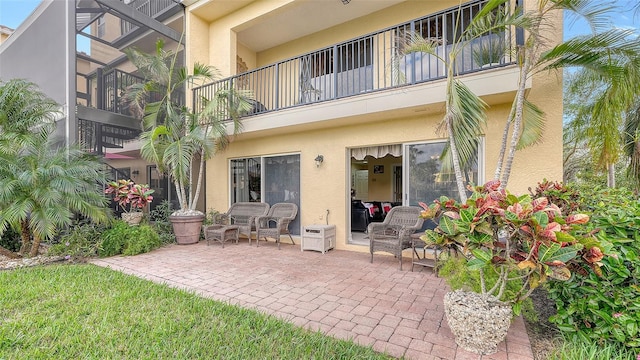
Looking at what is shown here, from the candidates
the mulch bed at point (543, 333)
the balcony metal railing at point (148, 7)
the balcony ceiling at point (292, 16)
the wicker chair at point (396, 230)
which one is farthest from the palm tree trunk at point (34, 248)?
the mulch bed at point (543, 333)

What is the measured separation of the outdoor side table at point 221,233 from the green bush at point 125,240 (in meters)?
1.16

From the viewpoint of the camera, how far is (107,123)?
23.9ft

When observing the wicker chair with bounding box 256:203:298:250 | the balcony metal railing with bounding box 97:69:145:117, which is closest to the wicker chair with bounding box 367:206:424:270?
the wicker chair with bounding box 256:203:298:250

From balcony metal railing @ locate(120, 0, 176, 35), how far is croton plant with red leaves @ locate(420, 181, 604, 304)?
9.70m

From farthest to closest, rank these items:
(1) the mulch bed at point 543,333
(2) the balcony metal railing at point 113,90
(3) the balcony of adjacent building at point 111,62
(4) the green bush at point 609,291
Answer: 1. (2) the balcony metal railing at point 113,90
2. (3) the balcony of adjacent building at point 111,62
3. (1) the mulch bed at point 543,333
4. (4) the green bush at point 609,291

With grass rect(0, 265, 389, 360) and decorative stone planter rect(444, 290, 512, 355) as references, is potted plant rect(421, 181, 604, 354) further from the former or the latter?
grass rect(0, 265, 389, 360)

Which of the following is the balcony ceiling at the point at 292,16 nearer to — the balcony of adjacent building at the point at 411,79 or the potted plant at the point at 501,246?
the balcony of adjacent building at the point at 411,79

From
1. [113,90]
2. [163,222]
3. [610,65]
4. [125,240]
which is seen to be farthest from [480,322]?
[113,90]

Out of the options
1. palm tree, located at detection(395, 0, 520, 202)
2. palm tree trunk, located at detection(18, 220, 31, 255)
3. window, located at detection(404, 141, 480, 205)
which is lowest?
palm tree trunk, located at detection(18, 220, 31, 255)

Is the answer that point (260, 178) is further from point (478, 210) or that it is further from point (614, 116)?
point (614, 116)

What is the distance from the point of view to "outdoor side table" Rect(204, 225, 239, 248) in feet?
22.1

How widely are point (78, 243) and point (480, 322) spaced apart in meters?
7.03

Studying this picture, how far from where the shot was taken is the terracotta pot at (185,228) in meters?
7.09

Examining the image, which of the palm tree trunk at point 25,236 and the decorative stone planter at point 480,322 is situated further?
the palm tree trunk at point 25,236
